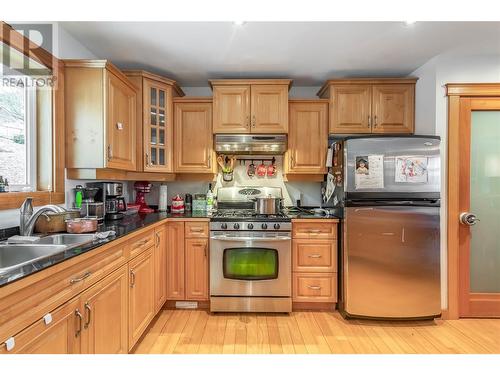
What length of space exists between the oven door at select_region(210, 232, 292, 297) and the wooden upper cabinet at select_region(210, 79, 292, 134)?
1152 millimetres

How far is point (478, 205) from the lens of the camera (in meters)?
Result: 2.63

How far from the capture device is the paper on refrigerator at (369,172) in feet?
8.16

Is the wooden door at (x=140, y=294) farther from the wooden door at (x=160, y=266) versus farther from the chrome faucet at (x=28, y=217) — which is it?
the chrome faucet at (x=28, y=217)

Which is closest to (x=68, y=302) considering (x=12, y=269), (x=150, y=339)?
(x=12, y=269)

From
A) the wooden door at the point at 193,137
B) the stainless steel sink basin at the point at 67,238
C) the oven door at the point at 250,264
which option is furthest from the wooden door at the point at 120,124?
the oven door at the point at 250,264

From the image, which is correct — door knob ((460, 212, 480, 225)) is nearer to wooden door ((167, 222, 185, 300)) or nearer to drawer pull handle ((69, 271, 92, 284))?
wooden door ((167, 222, 185, 300))

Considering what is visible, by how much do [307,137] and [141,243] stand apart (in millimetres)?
2001

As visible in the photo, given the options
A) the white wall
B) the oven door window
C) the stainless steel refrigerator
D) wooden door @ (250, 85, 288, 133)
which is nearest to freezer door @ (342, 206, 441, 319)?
the stainless steel refrigerator

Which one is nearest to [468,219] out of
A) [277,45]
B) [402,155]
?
[402,155]

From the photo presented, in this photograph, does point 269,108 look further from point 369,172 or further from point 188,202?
point 188,202

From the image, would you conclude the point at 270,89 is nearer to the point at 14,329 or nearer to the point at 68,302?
the point at 68,302

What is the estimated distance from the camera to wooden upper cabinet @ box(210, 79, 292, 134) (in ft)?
9.86
